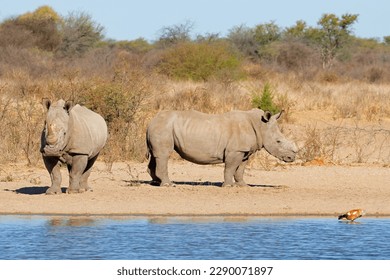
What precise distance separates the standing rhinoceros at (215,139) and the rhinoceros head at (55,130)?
1.91 m

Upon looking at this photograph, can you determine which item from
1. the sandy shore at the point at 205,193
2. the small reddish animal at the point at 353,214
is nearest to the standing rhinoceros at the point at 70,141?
the sandy shore at the point at 205,193

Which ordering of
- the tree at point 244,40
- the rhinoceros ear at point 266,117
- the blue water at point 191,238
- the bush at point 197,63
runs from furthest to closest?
the tree at point 244,40 < the bush at point 197,63 < the rhinoceros ear at point 266,117 < the blue water at point 191,238

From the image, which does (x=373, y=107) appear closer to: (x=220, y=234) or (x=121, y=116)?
(x=121, y=116)

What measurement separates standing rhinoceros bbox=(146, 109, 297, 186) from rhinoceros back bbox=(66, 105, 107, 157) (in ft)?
3.05

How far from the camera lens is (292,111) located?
94.4 feet

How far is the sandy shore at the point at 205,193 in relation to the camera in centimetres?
1566

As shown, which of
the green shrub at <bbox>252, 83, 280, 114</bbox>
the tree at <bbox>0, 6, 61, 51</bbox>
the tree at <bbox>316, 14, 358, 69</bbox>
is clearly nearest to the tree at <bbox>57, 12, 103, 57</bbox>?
the tree at <bbox>0, 6, 61, 51</bbox>

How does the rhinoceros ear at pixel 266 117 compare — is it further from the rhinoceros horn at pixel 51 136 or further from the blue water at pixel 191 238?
the rhinoceros horn at pixel 51 136

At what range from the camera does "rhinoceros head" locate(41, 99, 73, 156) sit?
50.9 feet

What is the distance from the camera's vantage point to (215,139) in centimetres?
1730

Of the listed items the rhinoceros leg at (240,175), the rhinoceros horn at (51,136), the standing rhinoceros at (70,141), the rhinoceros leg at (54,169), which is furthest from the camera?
the rhinoceros leg at (240,175)

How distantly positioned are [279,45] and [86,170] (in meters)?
47.7

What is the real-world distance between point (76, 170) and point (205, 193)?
2122 mm
